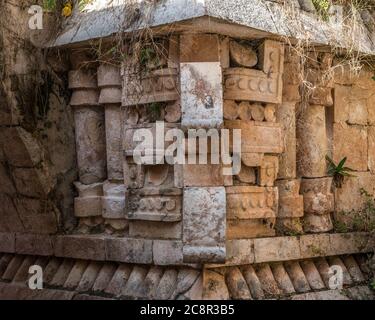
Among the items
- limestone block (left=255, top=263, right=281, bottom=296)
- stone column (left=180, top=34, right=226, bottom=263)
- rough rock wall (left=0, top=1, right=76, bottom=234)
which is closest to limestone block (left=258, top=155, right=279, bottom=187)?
stone column (left=180, top=34, right=226, bottom=263)

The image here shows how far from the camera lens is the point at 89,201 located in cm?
503

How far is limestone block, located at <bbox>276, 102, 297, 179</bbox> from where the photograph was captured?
495cm

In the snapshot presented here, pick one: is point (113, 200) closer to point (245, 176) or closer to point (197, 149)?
point (197, 149)

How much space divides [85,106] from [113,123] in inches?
13.2

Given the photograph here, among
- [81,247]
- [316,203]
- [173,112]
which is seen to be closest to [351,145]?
[316,203]

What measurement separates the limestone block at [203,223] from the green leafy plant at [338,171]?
4.39 ft

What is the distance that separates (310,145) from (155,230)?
5.09ft

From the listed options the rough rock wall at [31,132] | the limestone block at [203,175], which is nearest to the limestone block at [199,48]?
the limestone block at [203,175]

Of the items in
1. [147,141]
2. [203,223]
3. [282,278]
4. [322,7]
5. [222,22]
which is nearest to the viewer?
[222,22]

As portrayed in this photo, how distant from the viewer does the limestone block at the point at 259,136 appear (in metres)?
4.54

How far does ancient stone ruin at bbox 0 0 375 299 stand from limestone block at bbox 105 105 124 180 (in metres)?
0.01

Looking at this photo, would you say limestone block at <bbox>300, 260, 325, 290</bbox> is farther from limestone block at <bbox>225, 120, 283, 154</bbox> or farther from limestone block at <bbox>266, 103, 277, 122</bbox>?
limestone block at <bbox>266, 103, 277, 122</bbox>

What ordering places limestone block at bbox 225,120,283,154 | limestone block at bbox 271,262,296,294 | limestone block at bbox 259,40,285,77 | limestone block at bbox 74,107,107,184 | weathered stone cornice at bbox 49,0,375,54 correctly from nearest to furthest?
weathered stone cornice at bbox 49,0,375,54
limestone block at bbox 225,120,283,154
limestone block at bbox 259,40,285,77
limestone block at bbox 271,262,296,294
limestone block at bbox 74,107,107,184

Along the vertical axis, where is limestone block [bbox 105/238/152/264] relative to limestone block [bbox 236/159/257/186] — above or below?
below
